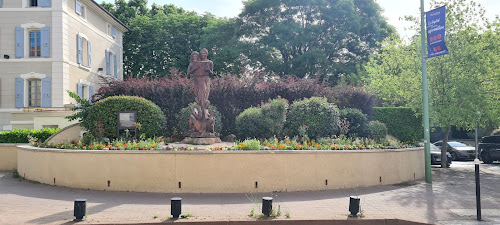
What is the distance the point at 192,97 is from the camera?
1816 cm

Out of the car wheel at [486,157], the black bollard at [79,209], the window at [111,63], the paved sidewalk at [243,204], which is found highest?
the window at [111,63]

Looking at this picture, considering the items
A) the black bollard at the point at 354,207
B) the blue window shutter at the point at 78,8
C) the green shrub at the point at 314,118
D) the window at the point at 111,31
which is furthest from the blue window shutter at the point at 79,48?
the black bollard at the point at 354,207

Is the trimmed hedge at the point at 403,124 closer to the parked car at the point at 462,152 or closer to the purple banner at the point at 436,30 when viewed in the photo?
the purple banner at the point at 436,30

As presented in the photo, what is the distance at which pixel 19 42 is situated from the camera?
23.6m

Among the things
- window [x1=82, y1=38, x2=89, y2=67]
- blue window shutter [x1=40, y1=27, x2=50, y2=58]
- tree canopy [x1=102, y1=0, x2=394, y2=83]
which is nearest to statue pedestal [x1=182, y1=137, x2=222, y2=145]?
blue window shutter [x1=40, y1=27, x2=50, y2=58]

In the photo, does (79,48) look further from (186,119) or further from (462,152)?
(462,152)

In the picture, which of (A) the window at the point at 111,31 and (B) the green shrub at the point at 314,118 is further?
(A) the window at the point at 111,31

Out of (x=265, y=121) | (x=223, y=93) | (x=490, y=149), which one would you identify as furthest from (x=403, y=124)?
(x=490, y=149)

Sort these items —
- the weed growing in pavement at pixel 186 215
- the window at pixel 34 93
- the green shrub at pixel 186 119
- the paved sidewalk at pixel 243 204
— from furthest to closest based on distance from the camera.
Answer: the window at pixel 34 93 < the green shrub at pixel 186 119 < the paved sidewalk at pixel 243 204 < the weed growing in pavement at pixel 186 215

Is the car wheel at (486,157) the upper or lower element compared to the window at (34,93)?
lower

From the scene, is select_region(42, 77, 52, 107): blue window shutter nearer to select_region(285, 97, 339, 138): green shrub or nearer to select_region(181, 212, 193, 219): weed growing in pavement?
select_region(285, 97, 339, 138): green shrub

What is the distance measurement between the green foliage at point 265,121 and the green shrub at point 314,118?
43 cm

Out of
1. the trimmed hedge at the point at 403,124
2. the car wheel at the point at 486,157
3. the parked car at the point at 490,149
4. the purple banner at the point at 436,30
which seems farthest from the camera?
the car wheel at the point at 486,157

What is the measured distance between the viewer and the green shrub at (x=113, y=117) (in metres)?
14.9
